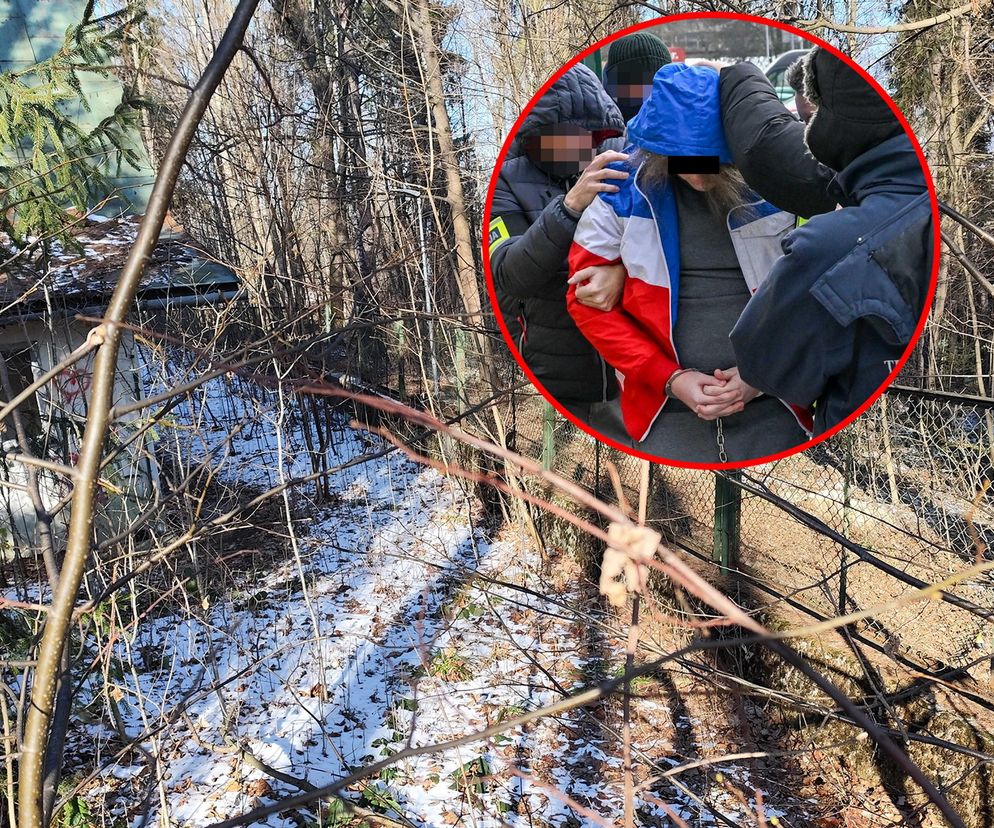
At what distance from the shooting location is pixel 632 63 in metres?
1.35

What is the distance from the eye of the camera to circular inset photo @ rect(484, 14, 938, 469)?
121 cm

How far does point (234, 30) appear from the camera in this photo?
108 centimetres

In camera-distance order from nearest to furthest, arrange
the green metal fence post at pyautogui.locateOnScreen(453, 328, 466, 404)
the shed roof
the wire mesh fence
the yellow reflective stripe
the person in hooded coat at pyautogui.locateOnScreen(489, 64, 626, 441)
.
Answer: the person in hooded coat at pyautogui.locateOnScreen(489, 64, 626, 441), the yellow reflective stripe, the wire mesh fence, the shed roof, the green metal fence post at pyautogui.locateOnScreen(453, 328, 466, 404)

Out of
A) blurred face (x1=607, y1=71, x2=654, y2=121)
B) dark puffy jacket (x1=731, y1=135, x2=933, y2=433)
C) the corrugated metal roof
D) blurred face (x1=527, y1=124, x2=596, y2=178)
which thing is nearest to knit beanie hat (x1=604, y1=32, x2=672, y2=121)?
blurred face (x1=607, y1=71, x2=654, y2=121)

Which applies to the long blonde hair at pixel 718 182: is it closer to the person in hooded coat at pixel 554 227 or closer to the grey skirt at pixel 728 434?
the person in hooded coat at pixel 554 227

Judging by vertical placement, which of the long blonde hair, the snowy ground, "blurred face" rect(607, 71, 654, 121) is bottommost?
the snowy ground

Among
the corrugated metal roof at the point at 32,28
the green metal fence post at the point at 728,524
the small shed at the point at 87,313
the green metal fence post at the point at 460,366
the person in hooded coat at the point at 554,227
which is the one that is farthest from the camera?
the corrugated metal roof at the point at 32,28

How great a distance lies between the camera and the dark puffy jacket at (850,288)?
1.18 metres

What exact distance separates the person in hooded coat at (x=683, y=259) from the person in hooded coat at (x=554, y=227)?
0.23 ft

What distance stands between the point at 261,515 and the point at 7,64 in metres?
5.92

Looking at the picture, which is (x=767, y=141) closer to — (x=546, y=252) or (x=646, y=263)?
(x=646, y=263)

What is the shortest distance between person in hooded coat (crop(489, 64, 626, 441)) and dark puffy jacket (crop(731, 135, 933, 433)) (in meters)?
0.34

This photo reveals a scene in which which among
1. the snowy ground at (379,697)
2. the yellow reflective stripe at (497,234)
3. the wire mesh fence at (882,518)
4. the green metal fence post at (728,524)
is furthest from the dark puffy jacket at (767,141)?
the green metal fence post at (728,524)

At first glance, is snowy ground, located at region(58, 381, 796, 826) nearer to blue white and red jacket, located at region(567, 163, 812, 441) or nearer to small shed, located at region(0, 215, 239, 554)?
small shed, located at region(0, 215, 239, 554)
